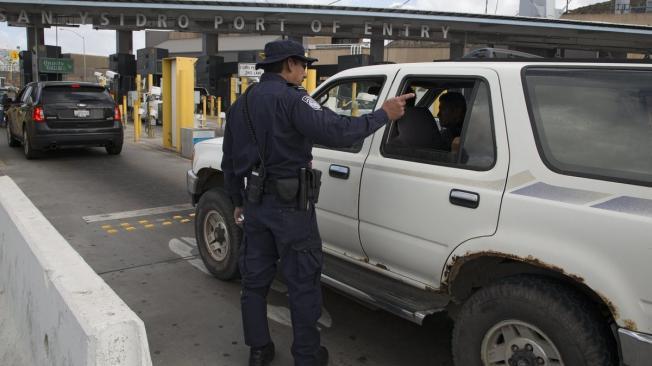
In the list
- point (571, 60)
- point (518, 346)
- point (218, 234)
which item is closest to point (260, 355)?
point (518, 346)

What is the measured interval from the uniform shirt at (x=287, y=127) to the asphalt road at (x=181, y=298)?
132cm

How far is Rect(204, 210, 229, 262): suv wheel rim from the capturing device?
476 centimetres

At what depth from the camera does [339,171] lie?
3709 mm

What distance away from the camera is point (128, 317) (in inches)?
86.0

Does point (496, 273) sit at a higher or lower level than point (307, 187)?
lower

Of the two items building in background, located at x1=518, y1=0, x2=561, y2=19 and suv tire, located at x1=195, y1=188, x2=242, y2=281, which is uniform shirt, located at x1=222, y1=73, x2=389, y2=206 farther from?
building in background, located at x1=518, y1=0, x2=561, y2=19

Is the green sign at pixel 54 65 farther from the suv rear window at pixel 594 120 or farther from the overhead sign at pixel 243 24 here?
the suv rear window at pixel 594 120

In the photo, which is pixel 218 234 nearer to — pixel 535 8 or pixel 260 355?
pixel 260 355

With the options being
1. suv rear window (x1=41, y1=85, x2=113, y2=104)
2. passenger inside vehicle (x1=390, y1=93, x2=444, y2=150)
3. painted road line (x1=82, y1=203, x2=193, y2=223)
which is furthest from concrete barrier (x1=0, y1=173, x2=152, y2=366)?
suv rear window (x1=41, y1=85, x2=113, y2=104)

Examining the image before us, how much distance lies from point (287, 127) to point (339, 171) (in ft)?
2.41

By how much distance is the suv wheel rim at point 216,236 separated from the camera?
476 centimetres

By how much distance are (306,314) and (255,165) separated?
889 millimetres

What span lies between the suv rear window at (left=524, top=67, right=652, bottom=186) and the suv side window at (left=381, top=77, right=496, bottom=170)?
29cm

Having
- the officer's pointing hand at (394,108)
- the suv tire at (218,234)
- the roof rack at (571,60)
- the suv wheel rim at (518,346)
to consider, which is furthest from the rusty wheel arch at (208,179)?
the suv wheel rim at (518,346)
